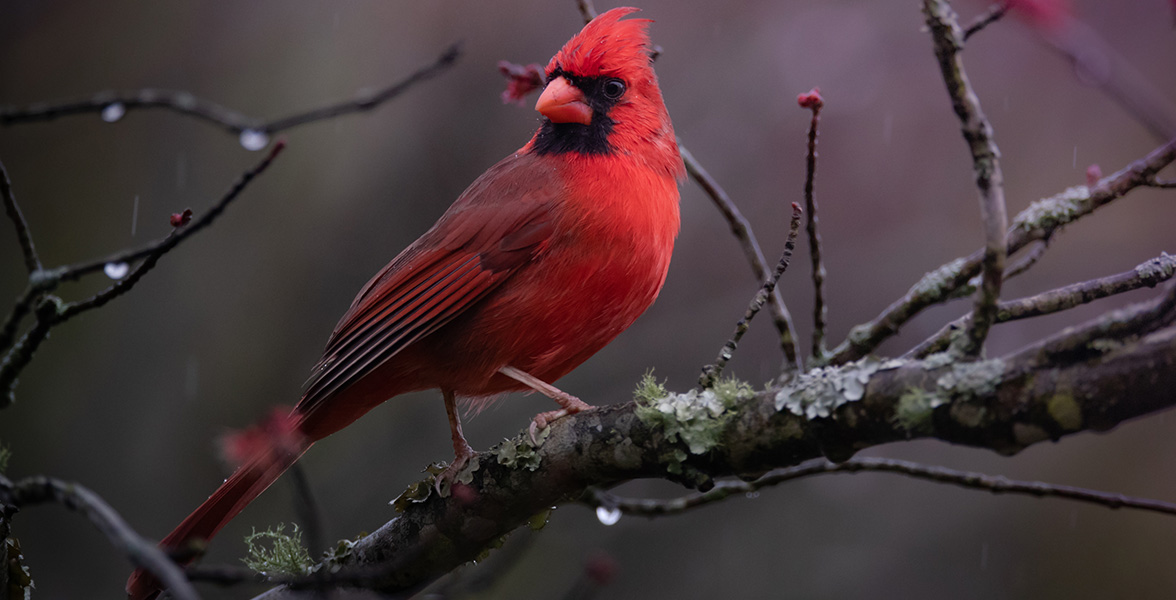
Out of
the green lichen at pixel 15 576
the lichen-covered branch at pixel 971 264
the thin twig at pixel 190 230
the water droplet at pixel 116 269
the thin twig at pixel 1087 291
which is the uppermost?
the water droplet at pixel 116 269

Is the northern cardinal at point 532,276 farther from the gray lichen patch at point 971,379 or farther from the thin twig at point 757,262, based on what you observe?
the gray lichen patch at point 971,379

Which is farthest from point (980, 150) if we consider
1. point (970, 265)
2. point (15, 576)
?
point (15, 576)

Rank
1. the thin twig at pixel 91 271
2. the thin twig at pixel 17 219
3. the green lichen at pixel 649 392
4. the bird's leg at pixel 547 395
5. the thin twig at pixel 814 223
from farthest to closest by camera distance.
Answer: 1. the bird's leg at pixel 547 395
2. the green lichen at pixel 649 392
3. the thin twig at pixel 814 223
4. the thin twig at pixel 17 219
5. the thin twig at pixel 91 271

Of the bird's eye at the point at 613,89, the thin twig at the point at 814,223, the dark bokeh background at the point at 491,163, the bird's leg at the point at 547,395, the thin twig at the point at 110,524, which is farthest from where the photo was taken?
the dark bokeh background at the point at 491,163

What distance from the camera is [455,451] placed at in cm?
250

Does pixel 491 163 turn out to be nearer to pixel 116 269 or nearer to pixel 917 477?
pixel 917 477

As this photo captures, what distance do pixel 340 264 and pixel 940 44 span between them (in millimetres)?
5925

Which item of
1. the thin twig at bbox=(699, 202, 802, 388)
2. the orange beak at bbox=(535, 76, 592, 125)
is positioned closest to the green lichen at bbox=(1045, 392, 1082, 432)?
the thin twig at bbox=(699, 202, 802, 388)

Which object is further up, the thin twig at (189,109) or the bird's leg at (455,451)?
the thin twig at (189,109)

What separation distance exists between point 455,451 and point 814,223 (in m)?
1.11

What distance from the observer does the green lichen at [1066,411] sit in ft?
4.79

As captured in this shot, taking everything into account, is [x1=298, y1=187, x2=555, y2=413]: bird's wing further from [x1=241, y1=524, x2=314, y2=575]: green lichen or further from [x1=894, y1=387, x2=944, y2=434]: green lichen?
[x1=894, y1=387, x2=944, y2=434]: green lichen

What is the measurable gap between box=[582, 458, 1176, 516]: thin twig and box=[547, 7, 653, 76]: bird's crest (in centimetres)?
128

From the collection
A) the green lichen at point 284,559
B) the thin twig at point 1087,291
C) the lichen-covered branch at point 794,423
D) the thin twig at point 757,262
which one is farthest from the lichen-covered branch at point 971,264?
the green lichen at point 284,559
